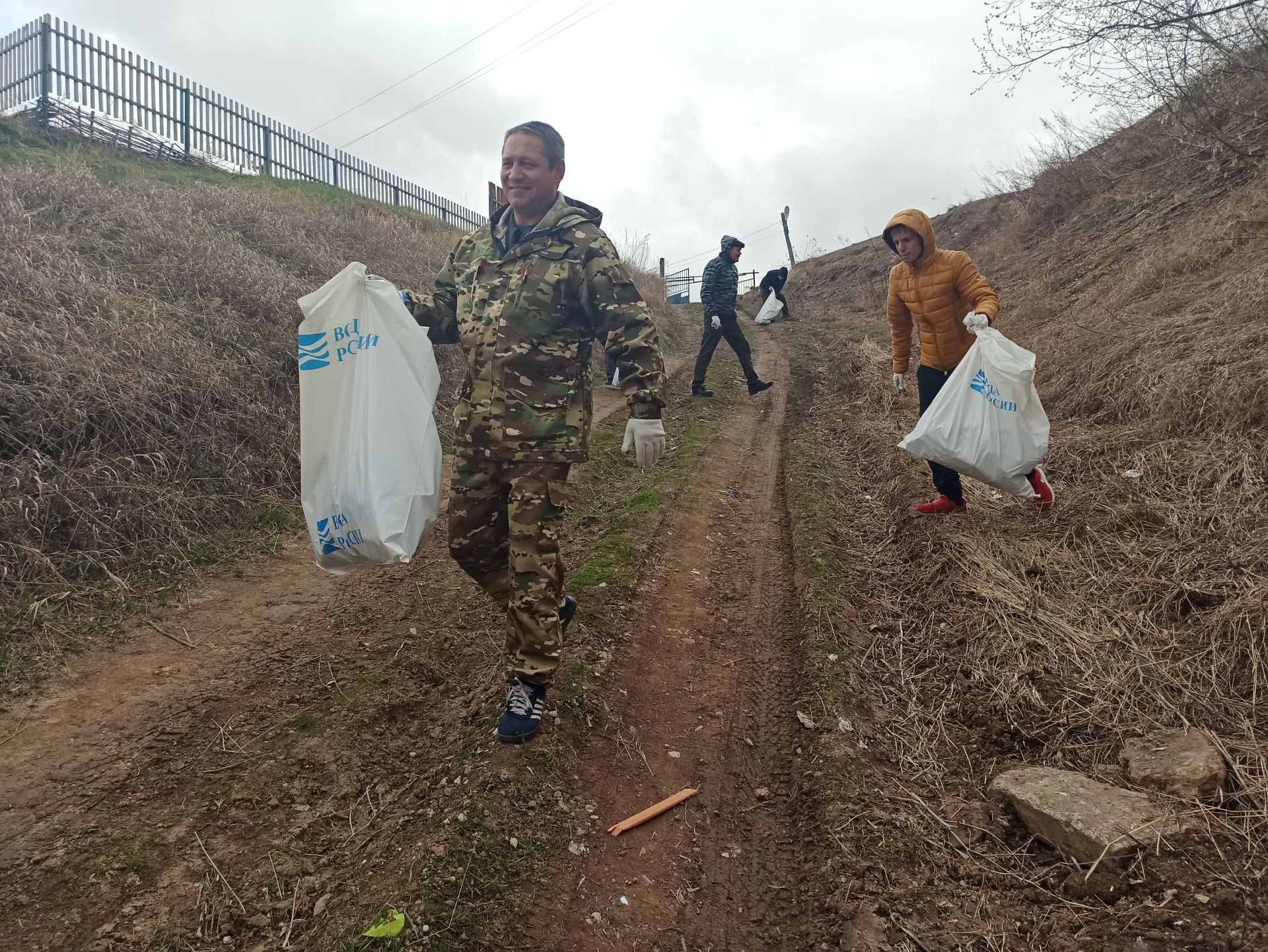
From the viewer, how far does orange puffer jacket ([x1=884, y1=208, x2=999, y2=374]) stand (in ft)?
13.4

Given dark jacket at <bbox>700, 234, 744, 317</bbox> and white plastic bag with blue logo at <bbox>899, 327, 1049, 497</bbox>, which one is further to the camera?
dark jacket at <bbox>700, 234, 744, 317</bbox>

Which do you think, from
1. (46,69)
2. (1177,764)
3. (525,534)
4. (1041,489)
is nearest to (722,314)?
(1041,489)

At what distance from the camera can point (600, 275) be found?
2422mm

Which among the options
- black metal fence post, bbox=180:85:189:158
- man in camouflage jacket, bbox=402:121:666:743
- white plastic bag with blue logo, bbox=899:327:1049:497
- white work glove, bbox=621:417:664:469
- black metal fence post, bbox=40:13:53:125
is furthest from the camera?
black metal fence post, bbox=180:85:189:158

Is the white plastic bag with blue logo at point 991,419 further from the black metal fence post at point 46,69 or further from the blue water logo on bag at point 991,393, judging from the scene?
the black metal fence post at point 46,69

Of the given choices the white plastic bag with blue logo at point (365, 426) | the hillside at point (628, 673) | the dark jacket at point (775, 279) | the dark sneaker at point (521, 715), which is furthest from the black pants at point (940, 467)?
the dark jacket at point (775, 279)

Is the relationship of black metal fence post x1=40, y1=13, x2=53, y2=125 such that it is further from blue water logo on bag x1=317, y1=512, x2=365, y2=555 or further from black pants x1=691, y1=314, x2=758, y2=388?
blue water logo on bag x1=317, y1=512, x2=365, y2=555

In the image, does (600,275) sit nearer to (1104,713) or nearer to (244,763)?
(244,763)

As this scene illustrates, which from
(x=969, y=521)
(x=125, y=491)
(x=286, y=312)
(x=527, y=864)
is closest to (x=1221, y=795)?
(x=527, y=864)

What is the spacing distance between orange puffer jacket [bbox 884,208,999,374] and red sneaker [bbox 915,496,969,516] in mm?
800

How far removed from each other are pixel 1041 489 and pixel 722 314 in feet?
16.4

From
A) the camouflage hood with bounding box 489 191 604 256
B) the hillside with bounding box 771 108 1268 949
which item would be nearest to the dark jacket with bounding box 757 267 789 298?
the hillside with bounding box 771 108 1268 949

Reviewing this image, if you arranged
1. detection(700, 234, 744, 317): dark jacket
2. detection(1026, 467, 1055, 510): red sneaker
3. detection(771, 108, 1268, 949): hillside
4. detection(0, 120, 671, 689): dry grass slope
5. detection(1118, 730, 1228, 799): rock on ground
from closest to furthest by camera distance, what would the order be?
1. detection(771, 108, 1268, 949): hillside
2. detection(1118, 730, 1228, 799): rock on ground
3. detection(0, 120, 671, 689): dry grass slope
4. detection(1026, 467, 1055, 510): red sneaker
5. detection(700, 234, 744, 317): dark jacket

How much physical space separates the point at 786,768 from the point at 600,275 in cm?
180
